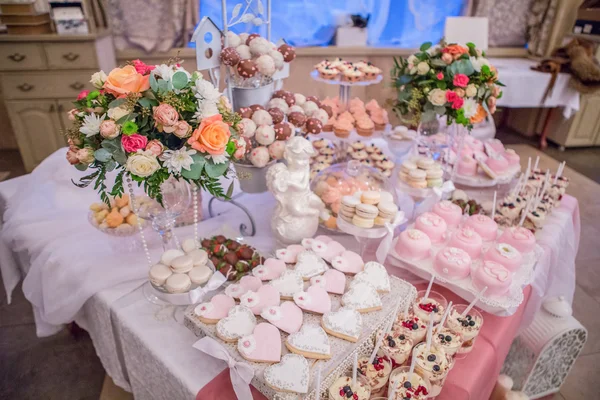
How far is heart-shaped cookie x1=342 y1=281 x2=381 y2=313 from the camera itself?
1.25 metres

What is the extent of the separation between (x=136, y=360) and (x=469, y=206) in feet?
5.03

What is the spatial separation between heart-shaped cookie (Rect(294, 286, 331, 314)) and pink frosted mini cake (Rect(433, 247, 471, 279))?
47cm

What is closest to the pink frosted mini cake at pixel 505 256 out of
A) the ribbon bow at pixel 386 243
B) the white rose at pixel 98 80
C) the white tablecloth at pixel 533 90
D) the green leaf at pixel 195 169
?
the ribbon bow at pixel 386 243

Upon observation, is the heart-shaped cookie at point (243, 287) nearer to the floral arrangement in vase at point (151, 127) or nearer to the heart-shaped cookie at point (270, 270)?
the heart-shaped cookie at point (270, 270)

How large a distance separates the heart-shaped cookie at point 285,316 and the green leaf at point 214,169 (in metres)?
0.42

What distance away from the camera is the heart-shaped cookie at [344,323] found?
3.79 ft

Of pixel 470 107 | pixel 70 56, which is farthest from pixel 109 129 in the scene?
pixel 70 56

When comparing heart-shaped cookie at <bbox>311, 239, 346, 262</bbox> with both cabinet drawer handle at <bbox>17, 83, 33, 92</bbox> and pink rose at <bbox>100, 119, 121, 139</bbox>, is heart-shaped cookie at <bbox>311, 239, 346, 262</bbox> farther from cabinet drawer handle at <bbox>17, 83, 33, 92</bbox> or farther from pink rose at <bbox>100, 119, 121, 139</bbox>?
cabinet drawer handle at <bbox>17, 83, 33, 92</bbox>

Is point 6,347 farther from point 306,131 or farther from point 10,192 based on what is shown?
point 306,131

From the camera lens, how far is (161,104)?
1.14 metres

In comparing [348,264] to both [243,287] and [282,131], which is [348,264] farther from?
[282,131]

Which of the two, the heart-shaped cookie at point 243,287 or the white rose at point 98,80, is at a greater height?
the white rose at point 98,80

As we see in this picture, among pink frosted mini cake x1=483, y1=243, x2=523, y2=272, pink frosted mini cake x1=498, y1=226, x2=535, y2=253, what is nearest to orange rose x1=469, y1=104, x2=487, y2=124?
Result: pink frosted mini cake x1=498, y1=226, x2=535, y2=253

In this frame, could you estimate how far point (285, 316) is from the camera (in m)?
1.20
